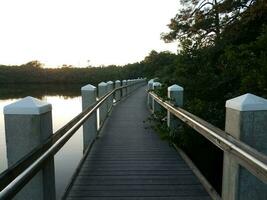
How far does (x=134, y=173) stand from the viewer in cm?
507

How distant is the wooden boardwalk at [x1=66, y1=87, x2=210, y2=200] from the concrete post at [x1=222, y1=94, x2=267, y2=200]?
3.57 ft

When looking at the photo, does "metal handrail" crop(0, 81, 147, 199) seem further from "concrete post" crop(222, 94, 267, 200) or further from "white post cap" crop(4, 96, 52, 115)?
"concrete post" crop(222, 94, 267, 200)

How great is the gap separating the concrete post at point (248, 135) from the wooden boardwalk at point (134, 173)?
1.09 meters

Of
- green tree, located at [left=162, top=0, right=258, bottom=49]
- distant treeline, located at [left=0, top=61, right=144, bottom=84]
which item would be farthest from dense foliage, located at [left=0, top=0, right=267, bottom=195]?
distant treeline, located at [left=0, top=61, right=144, bottom=84]

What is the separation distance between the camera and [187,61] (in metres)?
8.93

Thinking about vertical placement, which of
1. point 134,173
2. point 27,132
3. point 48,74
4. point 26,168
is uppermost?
point 27,132

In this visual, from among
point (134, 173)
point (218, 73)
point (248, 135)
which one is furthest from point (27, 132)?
point (218, 73)

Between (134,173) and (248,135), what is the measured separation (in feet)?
7.94

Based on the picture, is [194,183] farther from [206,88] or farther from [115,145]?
[206,88]

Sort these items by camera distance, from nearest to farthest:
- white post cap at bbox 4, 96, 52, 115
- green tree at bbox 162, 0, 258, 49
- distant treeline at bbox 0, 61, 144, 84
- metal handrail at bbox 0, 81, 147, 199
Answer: metal handrail at bbox 0, 81, 147, 199
white post cap at bbox 4, 96, 52, 115
green tree at bbox 162, 0, 258, 49
distant treeline at bbox 0, 61, 144, 84

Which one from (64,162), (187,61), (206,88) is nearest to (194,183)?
(206,88)

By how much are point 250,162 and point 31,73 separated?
91.5 meters

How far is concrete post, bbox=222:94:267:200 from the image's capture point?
117 inches

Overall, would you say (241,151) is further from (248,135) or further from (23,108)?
(23,108)
